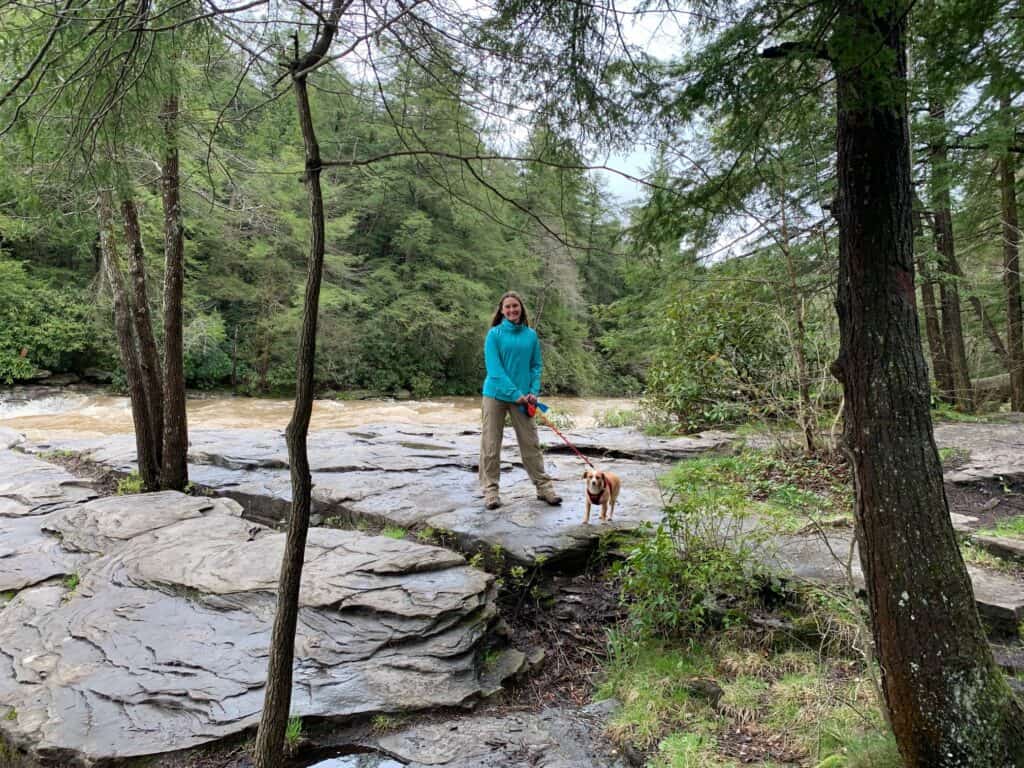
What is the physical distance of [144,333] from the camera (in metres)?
7.19

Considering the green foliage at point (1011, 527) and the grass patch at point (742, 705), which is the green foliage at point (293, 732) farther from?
the green foliage at point (1011, 527)

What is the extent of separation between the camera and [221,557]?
15.6ft

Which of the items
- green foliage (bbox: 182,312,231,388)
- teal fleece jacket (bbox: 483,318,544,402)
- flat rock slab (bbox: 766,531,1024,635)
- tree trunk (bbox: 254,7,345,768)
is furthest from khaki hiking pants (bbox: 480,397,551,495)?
green foliage (bbox: 182,312,231,388)

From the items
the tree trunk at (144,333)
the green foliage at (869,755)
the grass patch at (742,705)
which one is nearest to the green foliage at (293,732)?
the grass patch at (742,705)

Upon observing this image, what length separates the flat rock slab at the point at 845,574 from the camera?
3.40 metres

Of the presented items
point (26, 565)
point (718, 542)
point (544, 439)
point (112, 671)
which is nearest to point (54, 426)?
point (26, 565)

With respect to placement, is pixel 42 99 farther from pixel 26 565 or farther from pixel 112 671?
pixel 26 565

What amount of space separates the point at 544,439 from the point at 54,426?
11662 millimetres

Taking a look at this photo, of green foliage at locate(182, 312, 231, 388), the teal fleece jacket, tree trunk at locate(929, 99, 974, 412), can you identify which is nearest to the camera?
the teal fleece jacket

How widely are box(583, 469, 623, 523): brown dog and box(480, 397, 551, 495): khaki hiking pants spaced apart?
2.27 feet

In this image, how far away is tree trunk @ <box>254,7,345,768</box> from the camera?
230cm

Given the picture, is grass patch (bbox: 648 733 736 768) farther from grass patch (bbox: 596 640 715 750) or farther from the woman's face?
the woman's face

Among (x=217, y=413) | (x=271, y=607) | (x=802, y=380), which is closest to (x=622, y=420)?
(x=802, y=380)

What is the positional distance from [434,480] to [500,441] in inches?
73.1
